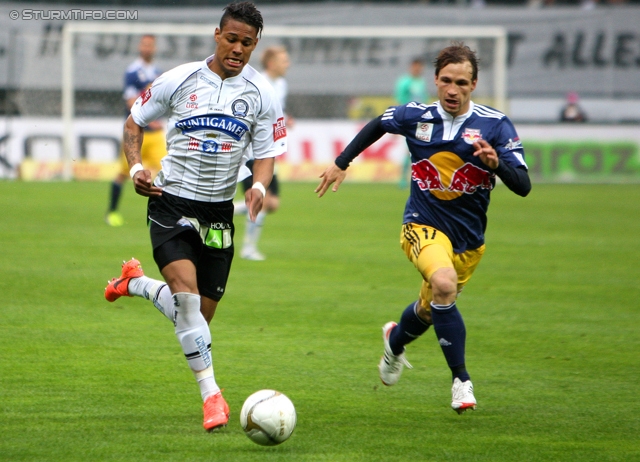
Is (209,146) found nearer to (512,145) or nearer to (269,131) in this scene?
(269,131)

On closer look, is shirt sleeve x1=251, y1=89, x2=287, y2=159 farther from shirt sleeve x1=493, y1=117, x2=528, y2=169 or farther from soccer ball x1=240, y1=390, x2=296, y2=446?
soccer ball x1=240, y1=390, x2=296, y2=446

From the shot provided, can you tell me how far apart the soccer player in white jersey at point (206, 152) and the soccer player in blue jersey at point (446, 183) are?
71cm

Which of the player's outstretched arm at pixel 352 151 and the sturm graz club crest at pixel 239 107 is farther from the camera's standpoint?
the player's outstretched arm at pixel 352 151

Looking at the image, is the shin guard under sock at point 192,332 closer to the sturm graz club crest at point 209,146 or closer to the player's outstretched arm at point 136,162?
the player's outstretched arm at point 136,162

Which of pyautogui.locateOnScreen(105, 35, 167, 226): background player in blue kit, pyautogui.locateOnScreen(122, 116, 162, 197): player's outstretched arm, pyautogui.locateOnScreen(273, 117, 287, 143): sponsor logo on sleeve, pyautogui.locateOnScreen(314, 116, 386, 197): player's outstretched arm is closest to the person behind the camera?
pyautogui.locateOnScreen(122, 116, 162, 197): player's outstretched arm

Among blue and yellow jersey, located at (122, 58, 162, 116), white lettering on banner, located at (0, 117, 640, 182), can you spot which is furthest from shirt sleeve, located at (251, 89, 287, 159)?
white lettering on banner, located at (0, 117, 640, 182)

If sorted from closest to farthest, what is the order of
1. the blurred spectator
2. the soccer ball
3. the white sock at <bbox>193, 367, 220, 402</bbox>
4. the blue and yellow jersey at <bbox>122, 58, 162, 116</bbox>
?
1. the soccer ball
2. the white sock at <bbox>193, 367, 220, 402</bbox>
3. the blue and yellow jersey at <bbox>122, 58, 162, 116</bbox>
4. the blurred spectator

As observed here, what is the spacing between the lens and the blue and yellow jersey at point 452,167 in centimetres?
594

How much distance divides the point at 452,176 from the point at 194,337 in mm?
1875

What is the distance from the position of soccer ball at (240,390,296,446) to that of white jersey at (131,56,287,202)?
50.9 inches

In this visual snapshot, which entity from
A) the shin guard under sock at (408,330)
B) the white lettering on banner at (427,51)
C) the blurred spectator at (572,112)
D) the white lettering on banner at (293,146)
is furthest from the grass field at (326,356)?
the white lettering on banner at (427,51)

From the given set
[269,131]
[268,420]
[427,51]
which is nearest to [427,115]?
[269,131]

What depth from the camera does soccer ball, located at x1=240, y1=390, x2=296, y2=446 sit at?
15.8 feet

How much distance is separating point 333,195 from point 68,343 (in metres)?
13.9
